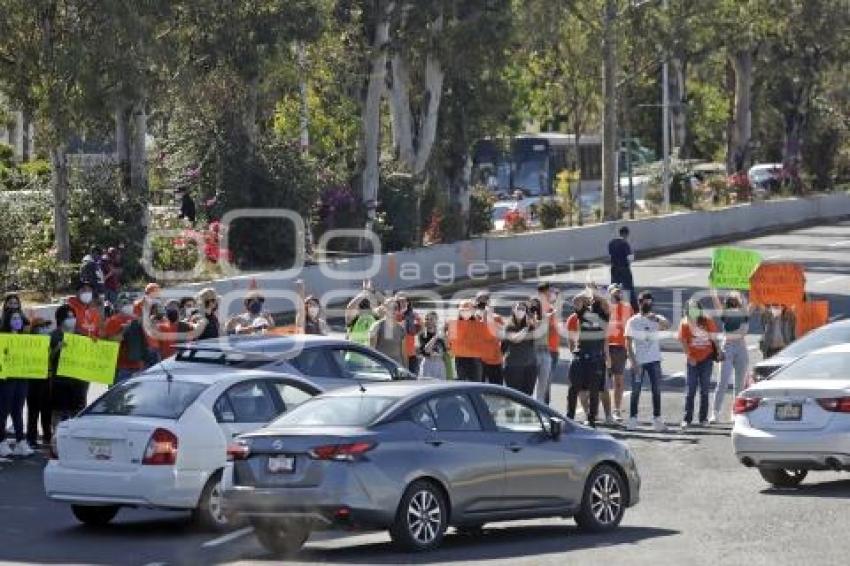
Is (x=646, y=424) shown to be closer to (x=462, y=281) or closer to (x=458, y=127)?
(x=462, y=281)

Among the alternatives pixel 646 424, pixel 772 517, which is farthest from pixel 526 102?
pixel 772 517

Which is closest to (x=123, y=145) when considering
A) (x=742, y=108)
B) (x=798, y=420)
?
(x=798, y=420)

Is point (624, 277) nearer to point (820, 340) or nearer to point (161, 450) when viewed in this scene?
point (820, 340)

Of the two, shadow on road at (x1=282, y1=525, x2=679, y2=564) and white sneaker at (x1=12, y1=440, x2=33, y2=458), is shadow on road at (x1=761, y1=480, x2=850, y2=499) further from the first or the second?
white sneaker at (x1=12, y1=440, x2=33, y2=458)

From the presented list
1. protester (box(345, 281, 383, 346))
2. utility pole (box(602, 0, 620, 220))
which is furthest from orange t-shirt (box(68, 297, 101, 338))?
utility pole (box(602, 0, 620, 220))

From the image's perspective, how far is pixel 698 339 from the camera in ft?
82.2

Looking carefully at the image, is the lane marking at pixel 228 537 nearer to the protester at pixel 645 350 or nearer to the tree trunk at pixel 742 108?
the protester at pixel 645 350

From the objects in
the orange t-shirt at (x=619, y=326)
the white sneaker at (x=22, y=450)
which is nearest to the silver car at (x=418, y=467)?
the white sneaker at (x=22, y=450)

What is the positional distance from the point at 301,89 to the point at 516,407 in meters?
34.6

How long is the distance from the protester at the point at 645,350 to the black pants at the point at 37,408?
7285 mm

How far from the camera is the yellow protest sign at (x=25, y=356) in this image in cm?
2131

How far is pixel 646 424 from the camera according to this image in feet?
85.4

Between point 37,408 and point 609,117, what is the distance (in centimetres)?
3726

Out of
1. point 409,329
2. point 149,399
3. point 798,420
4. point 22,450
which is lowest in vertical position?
point 22,450
